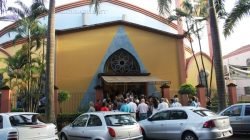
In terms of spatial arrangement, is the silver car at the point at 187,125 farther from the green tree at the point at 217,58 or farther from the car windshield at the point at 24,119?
the car windshield at the point at 24,119

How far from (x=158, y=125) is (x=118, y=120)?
224cm

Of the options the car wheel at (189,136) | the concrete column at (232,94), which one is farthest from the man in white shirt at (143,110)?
the concrete column at (232,94)

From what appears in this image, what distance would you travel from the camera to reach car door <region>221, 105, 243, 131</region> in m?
14.5

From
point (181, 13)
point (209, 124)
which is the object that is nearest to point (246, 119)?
point (209, 124)

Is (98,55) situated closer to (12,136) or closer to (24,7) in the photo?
(24,7)

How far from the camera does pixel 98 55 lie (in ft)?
86.4

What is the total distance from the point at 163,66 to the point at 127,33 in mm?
3863

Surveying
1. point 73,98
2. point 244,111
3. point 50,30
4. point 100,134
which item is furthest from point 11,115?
point 73,98

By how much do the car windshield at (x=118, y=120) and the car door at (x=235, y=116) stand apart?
4.97m

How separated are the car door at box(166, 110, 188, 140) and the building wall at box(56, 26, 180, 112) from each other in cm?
1252

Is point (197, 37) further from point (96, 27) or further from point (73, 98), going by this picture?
point (73, 98)

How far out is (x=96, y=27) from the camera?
87.7 ft

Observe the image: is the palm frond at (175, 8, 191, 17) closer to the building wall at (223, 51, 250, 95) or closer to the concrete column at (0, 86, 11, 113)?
the building wall at (223, 51, 250, 95)

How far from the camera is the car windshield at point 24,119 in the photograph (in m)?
10.5
